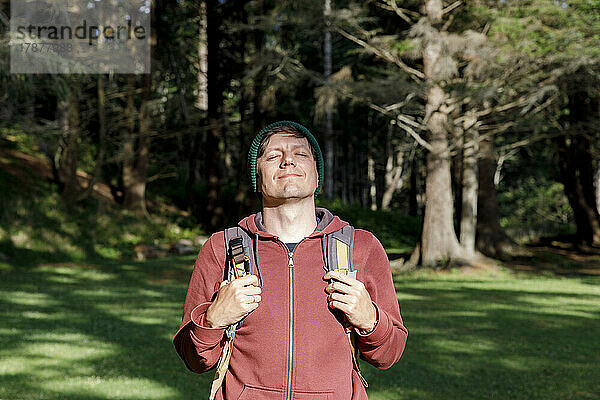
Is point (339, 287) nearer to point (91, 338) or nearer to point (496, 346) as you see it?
point (496, 346)

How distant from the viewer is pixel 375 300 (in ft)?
9.02

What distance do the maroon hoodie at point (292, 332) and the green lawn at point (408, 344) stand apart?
4.71 m

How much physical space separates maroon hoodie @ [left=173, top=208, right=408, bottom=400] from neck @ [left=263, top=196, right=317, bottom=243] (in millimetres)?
60

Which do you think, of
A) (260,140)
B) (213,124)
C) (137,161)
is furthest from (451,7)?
(260,140)

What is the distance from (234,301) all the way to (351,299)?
42 centimetres

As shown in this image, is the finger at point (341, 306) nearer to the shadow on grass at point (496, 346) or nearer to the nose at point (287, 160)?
the nose at point (287, 160)

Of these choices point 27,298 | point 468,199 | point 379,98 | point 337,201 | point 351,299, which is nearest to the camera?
point 351,299

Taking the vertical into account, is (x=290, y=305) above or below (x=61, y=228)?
above

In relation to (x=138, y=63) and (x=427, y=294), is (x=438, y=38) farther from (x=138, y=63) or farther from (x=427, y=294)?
(x=138, y=63)

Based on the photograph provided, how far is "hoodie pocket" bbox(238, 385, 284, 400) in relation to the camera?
2.59m

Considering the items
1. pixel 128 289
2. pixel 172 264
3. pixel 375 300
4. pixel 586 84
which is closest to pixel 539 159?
pixel 586 84

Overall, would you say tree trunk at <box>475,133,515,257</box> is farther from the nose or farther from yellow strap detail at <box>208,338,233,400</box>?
yellow strap detail at <box>208,338,233,400</box>

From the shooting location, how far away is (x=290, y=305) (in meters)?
2.62

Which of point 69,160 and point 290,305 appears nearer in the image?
point 290,305
